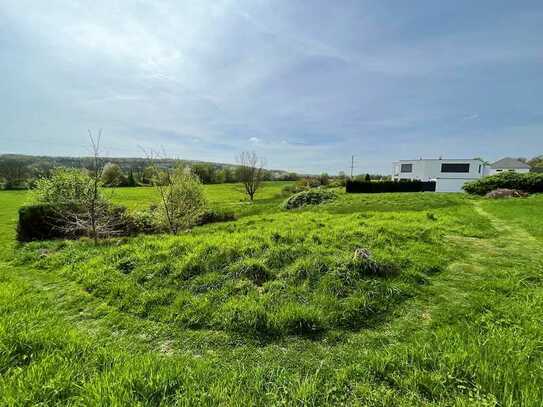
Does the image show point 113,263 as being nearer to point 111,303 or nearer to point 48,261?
point 111,303

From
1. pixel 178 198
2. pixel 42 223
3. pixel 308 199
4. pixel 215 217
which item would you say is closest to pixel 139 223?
pixel 178 198

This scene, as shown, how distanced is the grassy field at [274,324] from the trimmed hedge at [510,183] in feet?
72.8

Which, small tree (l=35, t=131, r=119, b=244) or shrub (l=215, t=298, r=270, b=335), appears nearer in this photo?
shrub (l=215, t=298, r=270, b=335)

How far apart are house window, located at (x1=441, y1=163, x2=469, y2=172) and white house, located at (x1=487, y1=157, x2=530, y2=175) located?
22.0 metres

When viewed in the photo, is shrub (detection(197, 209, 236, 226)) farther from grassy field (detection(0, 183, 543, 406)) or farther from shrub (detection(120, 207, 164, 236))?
grassy field (detection(0, 183, 543, 406))

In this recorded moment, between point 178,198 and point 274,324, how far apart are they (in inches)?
404

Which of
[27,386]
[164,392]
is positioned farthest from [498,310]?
[27,386]

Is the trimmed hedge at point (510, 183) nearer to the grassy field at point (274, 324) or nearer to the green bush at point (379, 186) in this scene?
the green bush at point (379, 186)

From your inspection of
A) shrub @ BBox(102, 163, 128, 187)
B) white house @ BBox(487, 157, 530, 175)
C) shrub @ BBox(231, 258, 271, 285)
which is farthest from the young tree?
shrub @ BBox(231, 258, 271, 285)

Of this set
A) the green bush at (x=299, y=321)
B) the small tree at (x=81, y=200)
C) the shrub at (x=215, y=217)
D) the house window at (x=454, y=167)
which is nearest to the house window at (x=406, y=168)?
the house window at (x=454, y=167)

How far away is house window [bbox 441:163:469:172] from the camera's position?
3738 centimetres

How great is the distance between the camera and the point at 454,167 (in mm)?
38094

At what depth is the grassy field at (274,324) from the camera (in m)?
2.06

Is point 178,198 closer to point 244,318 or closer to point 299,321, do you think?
point 244,318
